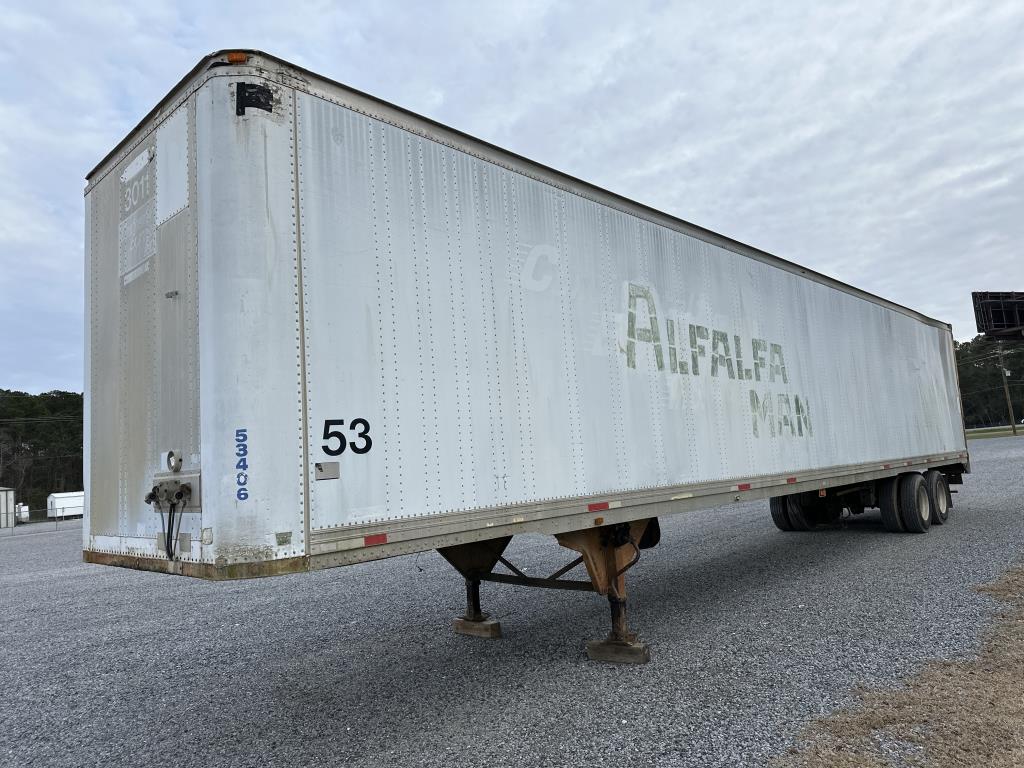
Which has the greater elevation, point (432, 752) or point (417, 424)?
point (417, 424)

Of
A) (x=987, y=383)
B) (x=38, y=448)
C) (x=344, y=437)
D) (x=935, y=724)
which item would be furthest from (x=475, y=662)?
(x=987, y=383)

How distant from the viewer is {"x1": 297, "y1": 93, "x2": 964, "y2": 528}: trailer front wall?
375 centimetres

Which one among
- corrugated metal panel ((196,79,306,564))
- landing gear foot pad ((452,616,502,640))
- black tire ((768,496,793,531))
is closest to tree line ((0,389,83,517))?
black tire ((768,496,793,531))

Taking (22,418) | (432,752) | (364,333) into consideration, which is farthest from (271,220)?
(22,418)

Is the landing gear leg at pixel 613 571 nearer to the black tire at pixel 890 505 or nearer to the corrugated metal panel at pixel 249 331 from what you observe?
the corrugated metal panel at pixel 249 331

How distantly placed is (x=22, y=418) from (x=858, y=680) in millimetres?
64936

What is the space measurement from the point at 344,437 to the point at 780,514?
10.6 m

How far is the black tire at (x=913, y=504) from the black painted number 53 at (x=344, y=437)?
1037 centimetres

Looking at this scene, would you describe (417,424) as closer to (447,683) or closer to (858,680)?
(447,683)

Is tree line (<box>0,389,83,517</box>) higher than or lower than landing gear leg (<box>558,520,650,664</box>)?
higher

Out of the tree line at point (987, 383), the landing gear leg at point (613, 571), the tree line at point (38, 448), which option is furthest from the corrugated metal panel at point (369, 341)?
the tree line at point (987, 383)

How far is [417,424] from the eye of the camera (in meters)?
4.00

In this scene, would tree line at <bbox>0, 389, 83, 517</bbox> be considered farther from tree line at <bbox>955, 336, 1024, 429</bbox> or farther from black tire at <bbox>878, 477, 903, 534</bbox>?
tree line at <bbox>955, 336, 1024, 429</bbox>

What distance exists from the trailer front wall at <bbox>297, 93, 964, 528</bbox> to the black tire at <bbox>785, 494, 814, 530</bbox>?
4800mm
